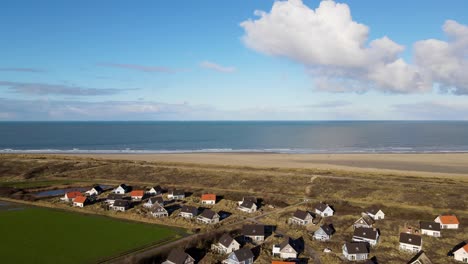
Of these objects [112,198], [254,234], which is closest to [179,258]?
[254,234]

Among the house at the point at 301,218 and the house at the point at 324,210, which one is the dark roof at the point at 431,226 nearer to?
the house at the point at 324,210

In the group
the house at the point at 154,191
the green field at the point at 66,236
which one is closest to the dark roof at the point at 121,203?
the green field at the point at 66,236

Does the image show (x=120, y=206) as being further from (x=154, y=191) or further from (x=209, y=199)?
(x=209, y=199)

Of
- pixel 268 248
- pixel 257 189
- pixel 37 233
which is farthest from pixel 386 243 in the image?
pixel 37 233

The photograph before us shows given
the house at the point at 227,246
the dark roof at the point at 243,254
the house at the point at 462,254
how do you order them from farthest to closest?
the house at the point at 227,246 → the house at the point at 462,254 → the dark roof at the point at 243,254

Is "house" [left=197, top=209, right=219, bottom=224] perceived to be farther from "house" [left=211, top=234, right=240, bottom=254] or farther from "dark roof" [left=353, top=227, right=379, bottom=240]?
"dark roof" [left=353, top=227, right=379, bottom=240]
